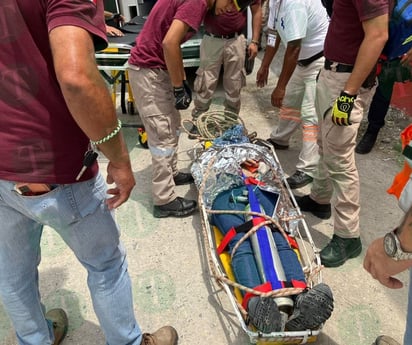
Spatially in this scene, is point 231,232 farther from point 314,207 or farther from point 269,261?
point 314,207

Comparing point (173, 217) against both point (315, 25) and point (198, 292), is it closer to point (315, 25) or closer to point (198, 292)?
point (198, 292)

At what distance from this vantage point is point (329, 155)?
263cm

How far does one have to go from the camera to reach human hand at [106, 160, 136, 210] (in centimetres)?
149

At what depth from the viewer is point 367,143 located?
13.9ft

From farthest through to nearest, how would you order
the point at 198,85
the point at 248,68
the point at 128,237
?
the point at 248,68
the point at 198,85
the point at 128,237

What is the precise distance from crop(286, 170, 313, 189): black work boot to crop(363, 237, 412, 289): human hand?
2.30 meters

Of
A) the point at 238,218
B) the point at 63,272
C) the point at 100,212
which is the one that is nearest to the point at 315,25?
the point at 238,218

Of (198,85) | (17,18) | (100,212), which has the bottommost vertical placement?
(198,85)

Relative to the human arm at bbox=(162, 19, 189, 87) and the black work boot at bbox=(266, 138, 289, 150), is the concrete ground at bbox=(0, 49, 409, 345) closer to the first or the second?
the black work boot at bbox=(266, 138, 289, 150)

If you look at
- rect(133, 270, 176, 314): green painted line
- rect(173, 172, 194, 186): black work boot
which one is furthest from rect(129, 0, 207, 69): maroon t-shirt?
rect(133, 270, 176, 314): green painted line

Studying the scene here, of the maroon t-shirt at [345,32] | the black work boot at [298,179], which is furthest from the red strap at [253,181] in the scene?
the maroon t-shirt at [345,32]

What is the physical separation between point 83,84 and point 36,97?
0.26 m

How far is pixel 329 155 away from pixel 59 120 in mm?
1860

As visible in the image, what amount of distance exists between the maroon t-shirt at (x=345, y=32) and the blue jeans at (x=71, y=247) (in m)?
1.72
